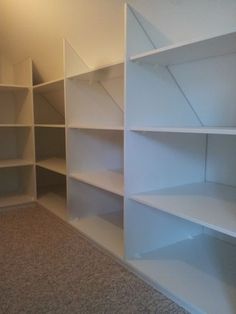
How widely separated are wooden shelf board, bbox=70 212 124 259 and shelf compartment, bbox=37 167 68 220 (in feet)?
0.80

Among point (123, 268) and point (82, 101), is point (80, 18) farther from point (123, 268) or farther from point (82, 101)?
point (123, 268)

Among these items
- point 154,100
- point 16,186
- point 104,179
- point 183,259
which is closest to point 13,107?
point 16,186

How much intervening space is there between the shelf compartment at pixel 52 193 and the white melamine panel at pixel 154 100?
4.22 ft

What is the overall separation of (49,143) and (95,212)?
1.41 meters

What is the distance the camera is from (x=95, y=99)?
252cm

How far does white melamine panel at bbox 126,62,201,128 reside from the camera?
1663mm

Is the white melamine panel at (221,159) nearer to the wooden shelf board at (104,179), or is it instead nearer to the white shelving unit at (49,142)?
the wooden shelf board at (104,179)

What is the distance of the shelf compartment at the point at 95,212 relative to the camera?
221 centimetres

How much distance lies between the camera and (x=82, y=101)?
2465mm

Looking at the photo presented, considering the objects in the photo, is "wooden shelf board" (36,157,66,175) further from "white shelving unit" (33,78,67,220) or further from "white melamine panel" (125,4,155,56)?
"white melamine panel" (125,4,155,56)

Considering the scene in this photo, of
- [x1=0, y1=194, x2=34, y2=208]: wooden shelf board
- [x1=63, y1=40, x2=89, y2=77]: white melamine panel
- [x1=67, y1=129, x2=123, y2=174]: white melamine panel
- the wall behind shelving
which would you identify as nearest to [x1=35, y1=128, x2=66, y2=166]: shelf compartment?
[x1=0, y1=194, x2=34, y2=208]: wooden shelf board

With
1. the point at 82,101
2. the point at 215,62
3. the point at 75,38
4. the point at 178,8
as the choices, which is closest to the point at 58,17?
the point at 75,38

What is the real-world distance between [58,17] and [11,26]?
759 mm

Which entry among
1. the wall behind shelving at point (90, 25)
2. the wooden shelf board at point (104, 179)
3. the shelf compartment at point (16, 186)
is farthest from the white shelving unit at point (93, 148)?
the shelf compartment at point (16, 186)
